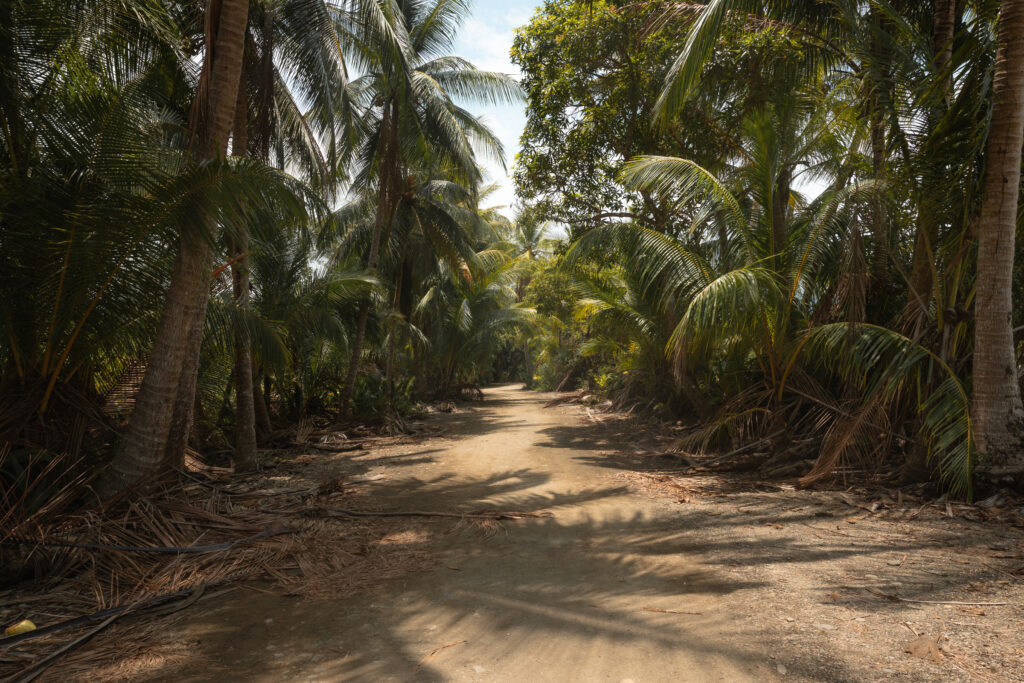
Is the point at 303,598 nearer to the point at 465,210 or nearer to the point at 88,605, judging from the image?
the point at 88,605

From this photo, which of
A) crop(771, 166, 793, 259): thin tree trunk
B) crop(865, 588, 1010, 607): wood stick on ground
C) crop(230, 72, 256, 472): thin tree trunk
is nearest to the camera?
crop(865, 588, 1010, 607): wood stick on ground

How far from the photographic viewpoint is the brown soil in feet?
7.87

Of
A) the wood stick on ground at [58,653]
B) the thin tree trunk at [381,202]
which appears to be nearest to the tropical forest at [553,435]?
the wood stick on ground at [58,653]

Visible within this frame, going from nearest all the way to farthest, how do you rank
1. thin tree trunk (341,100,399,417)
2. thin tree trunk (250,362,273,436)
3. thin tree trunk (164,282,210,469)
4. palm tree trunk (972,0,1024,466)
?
palm tree trunk (972,0,1024,466) < thin tree trunk (164,282,210,469) < thin tree trunk (250,362,273,436) < thin tree trunk (341,100,399,417)

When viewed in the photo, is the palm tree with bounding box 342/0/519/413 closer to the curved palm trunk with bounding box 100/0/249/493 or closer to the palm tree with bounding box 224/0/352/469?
the palm tree with bounding box 224/0/352/469

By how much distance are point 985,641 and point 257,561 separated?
13.8 ft

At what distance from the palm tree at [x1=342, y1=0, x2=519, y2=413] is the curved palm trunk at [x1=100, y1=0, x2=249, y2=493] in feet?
15.4

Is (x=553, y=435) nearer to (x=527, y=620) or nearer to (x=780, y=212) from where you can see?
(x=780, y=212)

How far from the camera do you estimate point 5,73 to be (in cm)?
438

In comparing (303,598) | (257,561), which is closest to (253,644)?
(303,598)

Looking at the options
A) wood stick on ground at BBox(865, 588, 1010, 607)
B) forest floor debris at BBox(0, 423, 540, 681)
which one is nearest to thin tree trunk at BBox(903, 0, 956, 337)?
wood stick on ground at BBox(865, 588, 1010, 607)

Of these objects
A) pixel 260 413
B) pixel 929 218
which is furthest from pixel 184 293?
pixel 929 218

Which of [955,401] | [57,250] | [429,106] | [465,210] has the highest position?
[429,106]

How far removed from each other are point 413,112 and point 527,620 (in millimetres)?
10150
